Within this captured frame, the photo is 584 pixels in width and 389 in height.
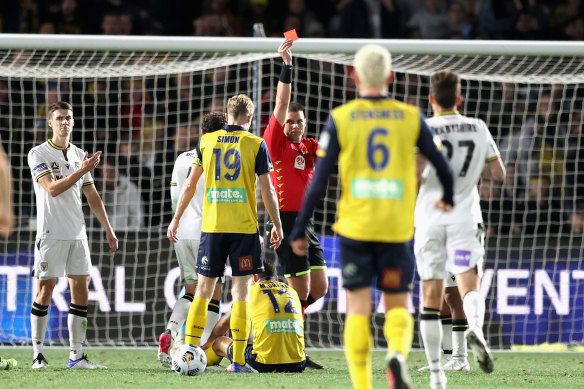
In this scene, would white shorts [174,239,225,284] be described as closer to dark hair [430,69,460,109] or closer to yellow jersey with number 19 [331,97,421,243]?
dark hair [430,69,460,109]

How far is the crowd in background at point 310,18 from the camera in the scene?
1420 centimetres

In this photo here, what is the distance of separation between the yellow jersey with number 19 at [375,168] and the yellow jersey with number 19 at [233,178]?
217 cm

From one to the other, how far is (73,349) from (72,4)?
7523 millimetres

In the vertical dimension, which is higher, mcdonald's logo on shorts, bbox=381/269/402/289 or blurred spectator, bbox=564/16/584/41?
blurred spectator, bbox=564/16/584/41

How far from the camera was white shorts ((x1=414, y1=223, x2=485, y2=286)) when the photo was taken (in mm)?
6105

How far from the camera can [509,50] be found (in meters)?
9.31

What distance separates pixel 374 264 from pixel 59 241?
3512 millimetres

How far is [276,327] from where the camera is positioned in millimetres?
7375

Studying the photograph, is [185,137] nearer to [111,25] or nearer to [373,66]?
[111,25]

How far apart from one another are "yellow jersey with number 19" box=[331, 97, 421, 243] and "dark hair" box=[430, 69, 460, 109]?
45.4 inches

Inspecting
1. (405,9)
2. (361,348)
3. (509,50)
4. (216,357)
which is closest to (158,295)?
(216,357)

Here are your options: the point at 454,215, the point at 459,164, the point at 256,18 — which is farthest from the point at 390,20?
the point at 454,215

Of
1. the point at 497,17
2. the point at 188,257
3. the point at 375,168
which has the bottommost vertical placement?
the point at 188,257

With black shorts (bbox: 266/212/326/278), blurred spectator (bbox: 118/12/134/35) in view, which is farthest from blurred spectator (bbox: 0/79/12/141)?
black shorts (bbox: 266/212/326/278)
